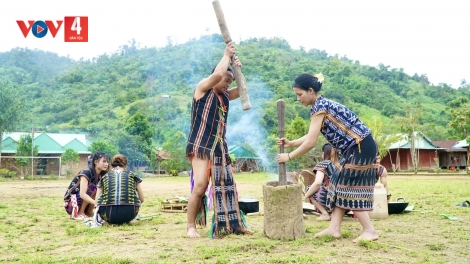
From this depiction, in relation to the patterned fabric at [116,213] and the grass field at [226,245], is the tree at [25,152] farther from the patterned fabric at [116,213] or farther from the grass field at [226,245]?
the patterned fabric at [116,213]

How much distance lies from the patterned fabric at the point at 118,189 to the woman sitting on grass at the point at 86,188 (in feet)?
1.98

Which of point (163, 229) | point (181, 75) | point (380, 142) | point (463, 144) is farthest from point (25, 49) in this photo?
point (163, 229)

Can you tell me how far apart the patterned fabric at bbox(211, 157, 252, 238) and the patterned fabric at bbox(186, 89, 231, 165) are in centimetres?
15

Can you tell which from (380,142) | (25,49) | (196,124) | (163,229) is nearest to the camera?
(196,124)

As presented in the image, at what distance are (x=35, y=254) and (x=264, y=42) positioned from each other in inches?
3852

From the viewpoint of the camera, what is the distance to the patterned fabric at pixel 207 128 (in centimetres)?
459

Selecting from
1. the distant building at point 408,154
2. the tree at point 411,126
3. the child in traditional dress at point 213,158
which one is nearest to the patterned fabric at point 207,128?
the child in traditional dress at point 213,158

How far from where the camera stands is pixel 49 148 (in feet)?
106

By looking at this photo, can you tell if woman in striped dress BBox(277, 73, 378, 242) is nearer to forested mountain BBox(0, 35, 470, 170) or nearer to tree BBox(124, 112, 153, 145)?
forested mountain BBox(0, 35, 470, 170)

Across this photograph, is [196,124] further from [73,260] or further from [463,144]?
[463,144]

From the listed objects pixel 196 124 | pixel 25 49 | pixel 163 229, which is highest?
pixel 25 49

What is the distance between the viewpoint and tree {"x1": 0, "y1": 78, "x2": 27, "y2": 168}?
91.0ft

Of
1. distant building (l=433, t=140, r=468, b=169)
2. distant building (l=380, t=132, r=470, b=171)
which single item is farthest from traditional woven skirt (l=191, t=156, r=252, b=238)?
distant building (l=433, t=140, r=468, b=169)

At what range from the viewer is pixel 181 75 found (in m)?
61.8
